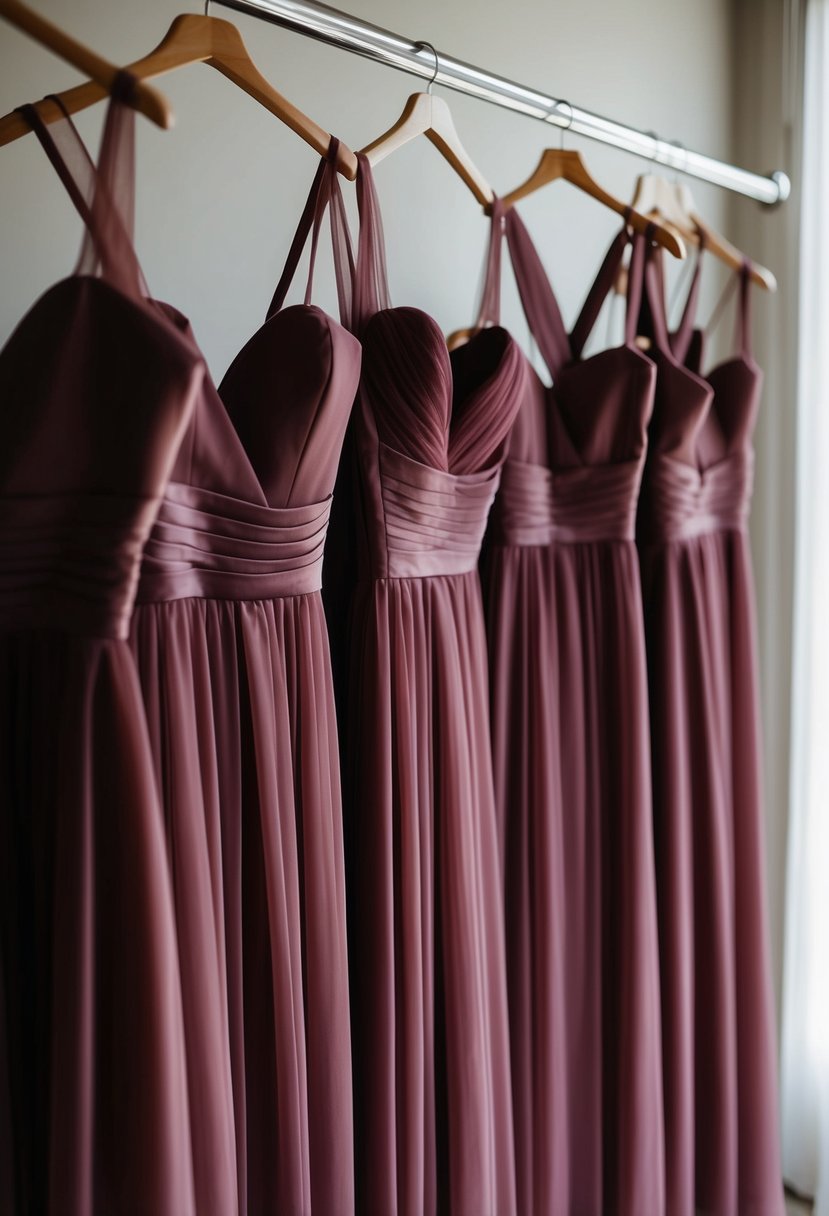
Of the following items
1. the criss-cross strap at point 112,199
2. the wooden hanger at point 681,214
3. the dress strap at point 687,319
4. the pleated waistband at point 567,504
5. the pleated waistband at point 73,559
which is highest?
the wooden hanger at point 681,214

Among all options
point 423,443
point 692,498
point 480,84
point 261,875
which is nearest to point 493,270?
point 480,84

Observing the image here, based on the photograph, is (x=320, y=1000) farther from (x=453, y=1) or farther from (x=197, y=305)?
(x=453, y=1)

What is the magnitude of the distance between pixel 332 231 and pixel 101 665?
0.47 metres

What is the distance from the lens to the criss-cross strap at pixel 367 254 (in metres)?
0.94

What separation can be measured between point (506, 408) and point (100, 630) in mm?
480

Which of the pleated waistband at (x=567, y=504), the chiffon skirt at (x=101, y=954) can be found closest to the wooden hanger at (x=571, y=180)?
the pleated waistband at (x=567, y=504)

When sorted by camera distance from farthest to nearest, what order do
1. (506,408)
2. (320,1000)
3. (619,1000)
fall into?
1. (619,1000)
2. (506,408)
3. (320,1000)

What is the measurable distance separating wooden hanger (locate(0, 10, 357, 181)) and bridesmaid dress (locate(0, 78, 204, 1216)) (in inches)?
3.7

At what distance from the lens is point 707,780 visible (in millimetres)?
1255

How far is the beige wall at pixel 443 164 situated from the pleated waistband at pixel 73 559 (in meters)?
0.31

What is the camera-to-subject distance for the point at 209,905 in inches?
30.6

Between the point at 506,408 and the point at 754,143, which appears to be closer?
the point at 506,408

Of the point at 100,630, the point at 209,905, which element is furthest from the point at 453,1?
the point at 209,905

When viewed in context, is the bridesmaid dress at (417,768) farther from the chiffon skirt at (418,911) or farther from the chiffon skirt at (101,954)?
the chiffon skirt at (101,954)
